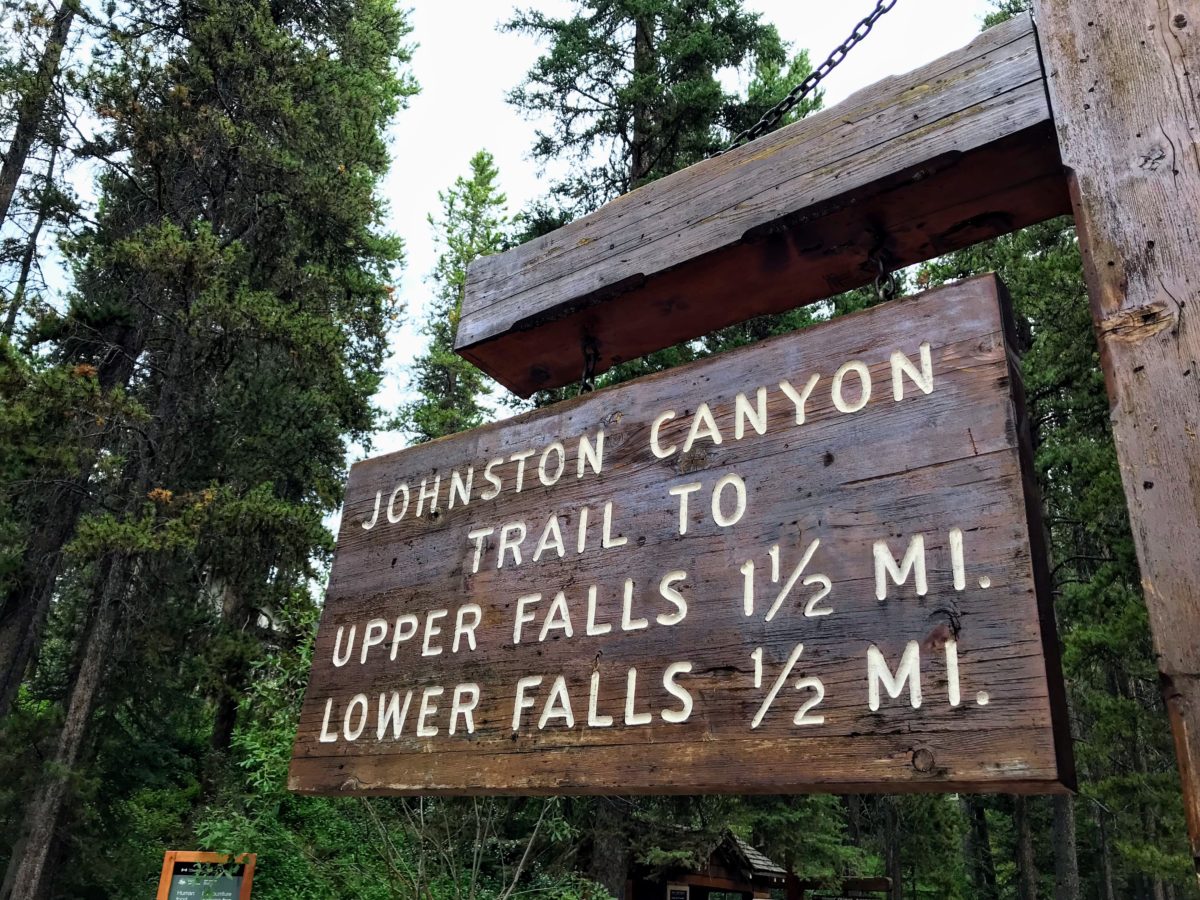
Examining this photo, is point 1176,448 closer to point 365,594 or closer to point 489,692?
point 489,692

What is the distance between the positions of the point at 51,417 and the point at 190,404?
2088 mm

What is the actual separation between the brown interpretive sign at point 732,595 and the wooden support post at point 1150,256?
0.15 metres

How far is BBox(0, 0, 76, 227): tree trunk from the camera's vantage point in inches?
511

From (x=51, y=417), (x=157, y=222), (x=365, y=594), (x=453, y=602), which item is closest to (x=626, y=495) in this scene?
(x=453, y=602)

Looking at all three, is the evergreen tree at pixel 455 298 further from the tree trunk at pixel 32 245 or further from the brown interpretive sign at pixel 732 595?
the brown interpretive sign at pixel 732 595

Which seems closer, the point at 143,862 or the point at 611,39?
the point at 143,862

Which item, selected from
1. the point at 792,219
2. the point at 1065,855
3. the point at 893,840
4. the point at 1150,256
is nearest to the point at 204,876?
the point at 792,219

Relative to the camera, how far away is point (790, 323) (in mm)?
12195

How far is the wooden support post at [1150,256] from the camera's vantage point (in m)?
1.17

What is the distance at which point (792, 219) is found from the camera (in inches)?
75.0

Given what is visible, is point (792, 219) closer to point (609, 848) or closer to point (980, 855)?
point (609, 848)

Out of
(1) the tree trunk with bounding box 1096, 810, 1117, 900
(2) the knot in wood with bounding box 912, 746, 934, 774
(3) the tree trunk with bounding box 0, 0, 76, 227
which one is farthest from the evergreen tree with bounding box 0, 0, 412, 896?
(1) the tree trunk with bounding box 1096, 810, 1117, 900

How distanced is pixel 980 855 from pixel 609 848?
25184 mm

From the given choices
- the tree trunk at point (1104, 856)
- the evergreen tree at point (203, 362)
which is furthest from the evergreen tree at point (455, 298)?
the tree trunk at point (1104, 856)
